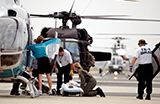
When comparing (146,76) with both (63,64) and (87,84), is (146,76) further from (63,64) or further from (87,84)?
(63,64)

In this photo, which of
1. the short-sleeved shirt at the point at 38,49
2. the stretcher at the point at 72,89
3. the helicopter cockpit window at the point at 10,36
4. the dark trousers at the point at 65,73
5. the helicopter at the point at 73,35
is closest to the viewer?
the helicopter cockpit window at the point at 10,36

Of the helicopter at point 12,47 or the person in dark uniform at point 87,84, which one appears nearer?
the helicopter at point 12,47

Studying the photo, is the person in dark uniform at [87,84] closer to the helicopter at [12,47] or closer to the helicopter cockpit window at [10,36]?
the helicopter at [12,47]

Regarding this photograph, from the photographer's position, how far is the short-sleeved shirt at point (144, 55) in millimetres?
12969

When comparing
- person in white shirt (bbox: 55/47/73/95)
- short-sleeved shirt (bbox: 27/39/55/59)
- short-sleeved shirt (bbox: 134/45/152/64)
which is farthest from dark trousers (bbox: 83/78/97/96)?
person in white shirt (bbox: 55/47/73/95)

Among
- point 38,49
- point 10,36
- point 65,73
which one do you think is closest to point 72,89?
point 38,49

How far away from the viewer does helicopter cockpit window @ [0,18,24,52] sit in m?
11.2

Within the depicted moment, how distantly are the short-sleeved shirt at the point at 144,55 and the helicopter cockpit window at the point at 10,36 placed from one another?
3442mm

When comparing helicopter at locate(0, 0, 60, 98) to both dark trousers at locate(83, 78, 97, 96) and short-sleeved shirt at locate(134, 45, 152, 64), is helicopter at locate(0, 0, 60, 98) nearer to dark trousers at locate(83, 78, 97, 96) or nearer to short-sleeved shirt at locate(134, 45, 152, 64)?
dark trousers at locate(83, 78, 97, 96)

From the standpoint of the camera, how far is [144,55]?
13.0m

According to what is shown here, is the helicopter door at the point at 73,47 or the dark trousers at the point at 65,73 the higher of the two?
the helicopter door at the point at 73,47

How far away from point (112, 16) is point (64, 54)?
6.03 metres

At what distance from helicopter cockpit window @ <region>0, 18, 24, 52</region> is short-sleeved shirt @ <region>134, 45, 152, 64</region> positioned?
3442 mm

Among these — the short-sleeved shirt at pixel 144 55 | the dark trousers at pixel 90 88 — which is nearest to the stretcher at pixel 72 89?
the dark trousers at pixel 90 88
